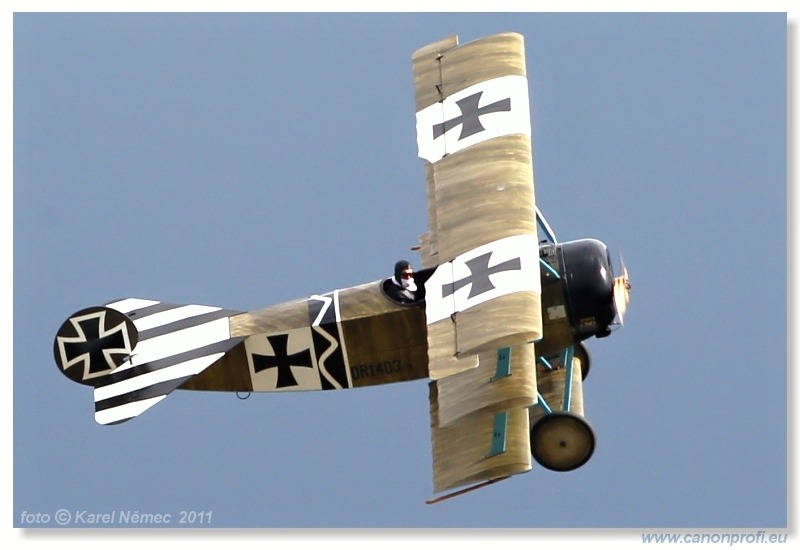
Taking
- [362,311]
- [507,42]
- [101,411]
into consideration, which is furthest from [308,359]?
[507,42]

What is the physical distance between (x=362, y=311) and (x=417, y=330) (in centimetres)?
45

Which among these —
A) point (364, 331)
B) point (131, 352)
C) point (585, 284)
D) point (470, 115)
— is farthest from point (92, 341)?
point (585, 284)

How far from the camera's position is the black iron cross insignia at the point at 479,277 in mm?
14141

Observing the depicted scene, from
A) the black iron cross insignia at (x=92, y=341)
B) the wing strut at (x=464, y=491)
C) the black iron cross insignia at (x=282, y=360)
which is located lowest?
the wing strut at (x=464, y=491)

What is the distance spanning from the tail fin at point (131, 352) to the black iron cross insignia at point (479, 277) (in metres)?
2.19

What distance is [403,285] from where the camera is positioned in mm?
15273

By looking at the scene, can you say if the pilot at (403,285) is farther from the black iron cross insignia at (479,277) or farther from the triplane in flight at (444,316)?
the black iron cross insignia at (479,277)

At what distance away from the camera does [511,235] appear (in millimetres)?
14625

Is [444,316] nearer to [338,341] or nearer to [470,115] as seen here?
[338,341]

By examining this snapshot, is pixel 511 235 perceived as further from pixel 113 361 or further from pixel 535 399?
pixel 113 361

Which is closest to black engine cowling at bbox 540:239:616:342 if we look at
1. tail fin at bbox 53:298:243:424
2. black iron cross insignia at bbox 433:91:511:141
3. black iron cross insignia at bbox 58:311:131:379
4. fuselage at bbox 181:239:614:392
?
fuselage at bbox 181:239:614:392

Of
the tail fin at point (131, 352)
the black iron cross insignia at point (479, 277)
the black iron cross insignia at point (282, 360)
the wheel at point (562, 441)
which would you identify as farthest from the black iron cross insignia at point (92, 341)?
the wheel at point (562, 441)

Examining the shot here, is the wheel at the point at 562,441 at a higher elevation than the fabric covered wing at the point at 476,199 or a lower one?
lower

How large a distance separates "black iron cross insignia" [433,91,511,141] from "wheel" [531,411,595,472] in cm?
235
